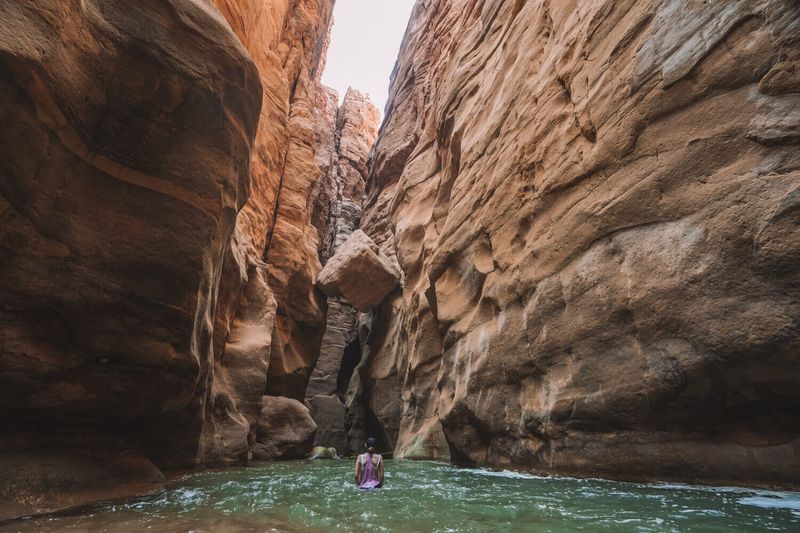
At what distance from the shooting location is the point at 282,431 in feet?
55.0

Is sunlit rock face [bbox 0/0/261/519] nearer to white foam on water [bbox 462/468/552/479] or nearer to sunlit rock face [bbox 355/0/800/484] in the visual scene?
→ sunlit rock face [bbox 355/0/800/484]

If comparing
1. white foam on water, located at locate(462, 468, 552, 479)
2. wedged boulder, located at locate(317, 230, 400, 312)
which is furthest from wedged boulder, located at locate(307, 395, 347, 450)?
white foam on water, located at locate(462, 468, 552, 479)

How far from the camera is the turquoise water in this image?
4.02m

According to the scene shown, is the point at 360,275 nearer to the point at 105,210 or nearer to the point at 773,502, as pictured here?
the point at 105,210

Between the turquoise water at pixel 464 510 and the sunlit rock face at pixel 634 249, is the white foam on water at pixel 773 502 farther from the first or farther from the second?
the sunlit rock face at pixel 634 249

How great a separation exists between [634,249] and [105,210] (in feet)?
24.0

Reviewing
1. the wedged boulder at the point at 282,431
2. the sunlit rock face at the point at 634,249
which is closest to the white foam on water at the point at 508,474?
the sunlit rock face at the point at 634,249

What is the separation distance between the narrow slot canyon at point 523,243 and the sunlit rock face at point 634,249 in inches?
1.3

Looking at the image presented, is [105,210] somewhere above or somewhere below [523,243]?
below

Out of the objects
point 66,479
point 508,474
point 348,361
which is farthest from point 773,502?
point 348,361

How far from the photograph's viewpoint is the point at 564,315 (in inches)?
295

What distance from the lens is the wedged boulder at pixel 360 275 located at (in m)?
22.3

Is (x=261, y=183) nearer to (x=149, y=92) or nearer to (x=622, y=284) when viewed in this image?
(x=149, y=92)

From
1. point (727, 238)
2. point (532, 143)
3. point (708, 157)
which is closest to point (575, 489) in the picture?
point (727, 238)
